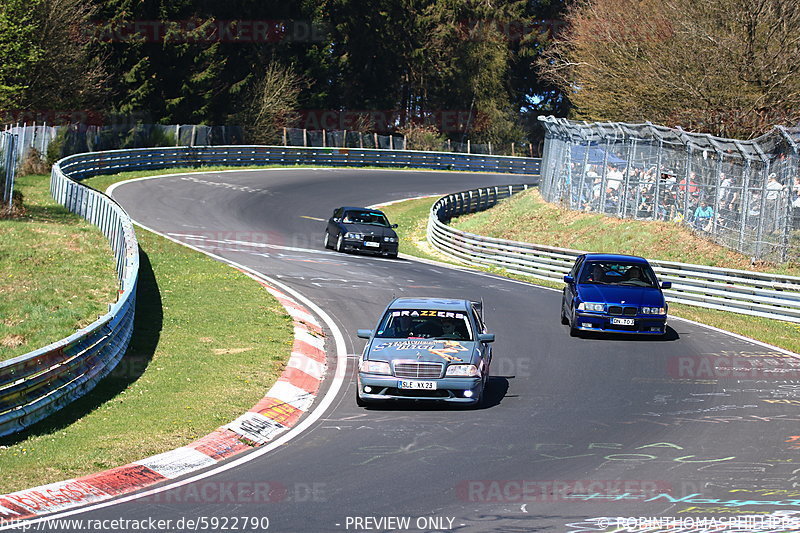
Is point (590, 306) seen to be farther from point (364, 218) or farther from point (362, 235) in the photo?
point (364, 218)

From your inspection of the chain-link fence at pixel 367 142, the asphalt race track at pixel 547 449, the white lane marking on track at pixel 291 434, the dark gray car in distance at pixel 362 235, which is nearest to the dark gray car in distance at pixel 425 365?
the asphalt race track at pixel 547 449

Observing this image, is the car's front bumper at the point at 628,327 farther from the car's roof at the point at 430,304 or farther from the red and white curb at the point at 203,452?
the red and white curb at the point at 203,452

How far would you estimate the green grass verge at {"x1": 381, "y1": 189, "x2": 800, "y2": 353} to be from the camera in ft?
71.2

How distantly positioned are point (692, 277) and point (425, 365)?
15.7 m

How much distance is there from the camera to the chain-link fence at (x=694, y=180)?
26.9 metres

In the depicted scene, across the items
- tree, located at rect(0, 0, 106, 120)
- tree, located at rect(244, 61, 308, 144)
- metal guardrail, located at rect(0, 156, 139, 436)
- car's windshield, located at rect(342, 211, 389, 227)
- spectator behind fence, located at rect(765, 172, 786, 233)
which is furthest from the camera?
tree, located at rect(244, 61, 308, 144)

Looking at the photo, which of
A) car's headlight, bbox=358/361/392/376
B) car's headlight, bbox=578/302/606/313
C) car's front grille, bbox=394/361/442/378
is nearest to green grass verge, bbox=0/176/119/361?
car's headlight, bbox=358/361/392/376

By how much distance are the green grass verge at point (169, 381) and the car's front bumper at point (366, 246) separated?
8882 mm

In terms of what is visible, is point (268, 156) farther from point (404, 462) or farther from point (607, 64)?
point (404, 462)

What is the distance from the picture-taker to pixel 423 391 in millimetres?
12750

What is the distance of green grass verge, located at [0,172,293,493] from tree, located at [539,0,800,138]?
20030 millimetres

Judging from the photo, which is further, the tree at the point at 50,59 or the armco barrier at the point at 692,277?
the tree at the point at 50,59

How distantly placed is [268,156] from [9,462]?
50683 millimetres

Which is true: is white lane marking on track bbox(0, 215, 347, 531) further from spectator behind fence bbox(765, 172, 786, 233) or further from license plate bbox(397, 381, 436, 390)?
spectator behind fence bbox(765, 172, 786, 233)
